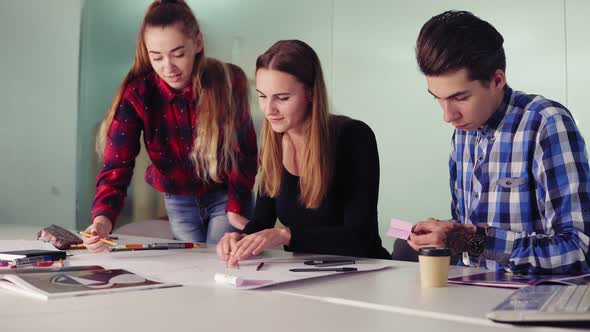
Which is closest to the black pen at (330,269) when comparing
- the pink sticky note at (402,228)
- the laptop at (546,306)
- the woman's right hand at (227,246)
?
the pink sticky note at (402,228)

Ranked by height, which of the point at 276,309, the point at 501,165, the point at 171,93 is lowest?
the point at 276,309

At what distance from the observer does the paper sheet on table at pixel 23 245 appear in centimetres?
195

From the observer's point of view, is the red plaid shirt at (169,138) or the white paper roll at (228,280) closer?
the white paper roll at (228,280)

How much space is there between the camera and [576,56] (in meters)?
2.55

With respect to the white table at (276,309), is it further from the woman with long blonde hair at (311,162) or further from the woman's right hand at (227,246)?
the woman with long blonde hair at (311,162)

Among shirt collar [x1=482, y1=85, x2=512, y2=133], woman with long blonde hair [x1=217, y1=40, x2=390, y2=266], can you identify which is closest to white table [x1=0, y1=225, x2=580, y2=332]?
shirt collar [x1=482, y1=85, x2=512, y2=133]

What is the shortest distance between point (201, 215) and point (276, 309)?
1.71 m

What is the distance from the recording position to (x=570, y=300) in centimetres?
104

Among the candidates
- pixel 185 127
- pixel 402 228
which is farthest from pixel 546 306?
pixel 185 127

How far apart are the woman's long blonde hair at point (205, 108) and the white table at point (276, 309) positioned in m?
1.47

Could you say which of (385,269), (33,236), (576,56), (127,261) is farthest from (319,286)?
(576,56)

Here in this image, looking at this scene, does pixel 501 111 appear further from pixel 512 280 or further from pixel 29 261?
pixel 29 261

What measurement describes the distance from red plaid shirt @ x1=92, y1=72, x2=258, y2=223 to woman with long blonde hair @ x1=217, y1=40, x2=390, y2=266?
53 centimetres

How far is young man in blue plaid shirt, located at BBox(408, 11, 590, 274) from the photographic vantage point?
1.49 metres
